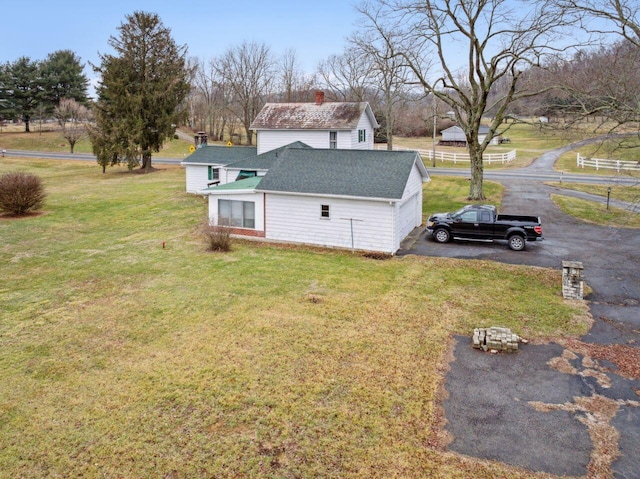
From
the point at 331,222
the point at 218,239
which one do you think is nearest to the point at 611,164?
the point at 331,222

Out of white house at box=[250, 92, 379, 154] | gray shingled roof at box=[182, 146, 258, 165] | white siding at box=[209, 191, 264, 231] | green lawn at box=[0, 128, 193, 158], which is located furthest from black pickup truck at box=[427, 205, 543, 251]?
green lawn at box=[0, 128, 193, 158]

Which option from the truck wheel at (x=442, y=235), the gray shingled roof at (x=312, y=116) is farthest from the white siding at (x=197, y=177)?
the truck wheel at (x=442, y=235)

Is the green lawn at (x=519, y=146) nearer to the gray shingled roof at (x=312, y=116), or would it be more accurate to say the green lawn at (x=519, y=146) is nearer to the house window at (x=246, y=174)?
the gray shingled roof at (x=312, y=116)

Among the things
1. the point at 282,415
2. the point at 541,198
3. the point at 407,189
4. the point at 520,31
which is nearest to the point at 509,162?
the point at 541,198

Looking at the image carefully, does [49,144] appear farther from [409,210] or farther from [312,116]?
[409,210]

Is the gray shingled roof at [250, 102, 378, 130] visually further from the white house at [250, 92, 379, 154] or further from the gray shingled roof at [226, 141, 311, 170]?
the gray shingled roof at [226, 141, 311, 170]

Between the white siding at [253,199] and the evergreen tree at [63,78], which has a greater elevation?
the evergreen tree at [63,78]
